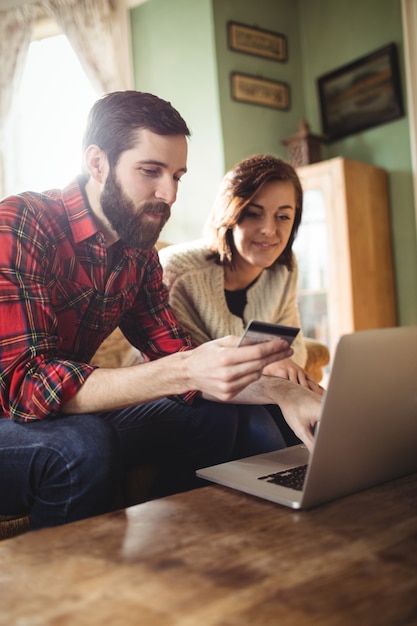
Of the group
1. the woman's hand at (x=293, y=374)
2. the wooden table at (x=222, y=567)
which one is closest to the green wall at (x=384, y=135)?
the woman's hand at (x=293, y=374)

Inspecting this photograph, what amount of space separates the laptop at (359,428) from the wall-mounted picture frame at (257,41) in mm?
3144

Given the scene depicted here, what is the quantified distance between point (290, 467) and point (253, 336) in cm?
24

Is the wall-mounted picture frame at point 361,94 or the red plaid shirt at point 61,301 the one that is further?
the wall-mounted picture frame at point 361,94

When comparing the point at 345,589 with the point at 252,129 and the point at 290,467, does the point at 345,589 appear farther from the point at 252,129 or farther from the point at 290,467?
the point at 252,129

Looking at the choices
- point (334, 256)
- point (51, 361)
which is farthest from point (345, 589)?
point (334, 256)

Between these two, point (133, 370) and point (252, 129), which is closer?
point (133, 370)

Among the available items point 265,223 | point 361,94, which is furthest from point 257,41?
point 265,223

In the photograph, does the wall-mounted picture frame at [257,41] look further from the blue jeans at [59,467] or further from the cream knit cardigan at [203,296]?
the blue jeans at [59,467]

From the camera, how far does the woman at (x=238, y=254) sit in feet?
5.45

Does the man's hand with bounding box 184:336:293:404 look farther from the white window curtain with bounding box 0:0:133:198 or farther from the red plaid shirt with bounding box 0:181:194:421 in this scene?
the white window curtain with bounding box 0:0:133:198

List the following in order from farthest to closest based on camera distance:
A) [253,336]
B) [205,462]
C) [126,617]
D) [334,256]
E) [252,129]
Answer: [252,129] < [334,256] < [205,462] < [253,336] < [126,617]

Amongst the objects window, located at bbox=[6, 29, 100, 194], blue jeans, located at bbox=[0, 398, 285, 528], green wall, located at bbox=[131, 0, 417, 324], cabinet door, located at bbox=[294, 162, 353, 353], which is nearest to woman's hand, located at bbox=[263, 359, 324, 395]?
blue jeans, located at bbox=[0, 398, 285, 528]

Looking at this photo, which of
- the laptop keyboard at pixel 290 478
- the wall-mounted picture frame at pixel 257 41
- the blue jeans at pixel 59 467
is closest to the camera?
the laptop keyboard at pixel 290 478

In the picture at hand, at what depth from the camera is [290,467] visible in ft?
3.04
